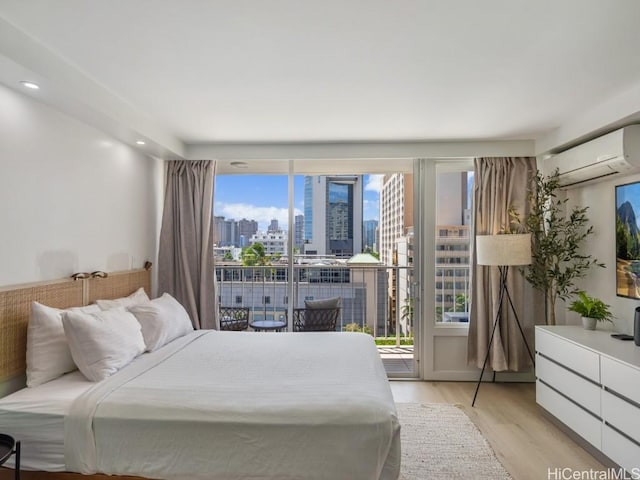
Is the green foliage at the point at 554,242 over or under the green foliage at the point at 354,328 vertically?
over

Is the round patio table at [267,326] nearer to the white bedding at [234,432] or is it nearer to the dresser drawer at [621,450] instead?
the white bedding at [234,432]

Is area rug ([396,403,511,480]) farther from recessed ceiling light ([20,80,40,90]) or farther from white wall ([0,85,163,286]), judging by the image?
recessed ceiling light ([20,80,40,90])

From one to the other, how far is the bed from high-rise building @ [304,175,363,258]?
2725mm

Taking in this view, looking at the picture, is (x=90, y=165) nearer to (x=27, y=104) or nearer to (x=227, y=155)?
(x=27, y=104)

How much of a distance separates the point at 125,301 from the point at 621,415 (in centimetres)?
367

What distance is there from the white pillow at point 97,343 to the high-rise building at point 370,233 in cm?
310

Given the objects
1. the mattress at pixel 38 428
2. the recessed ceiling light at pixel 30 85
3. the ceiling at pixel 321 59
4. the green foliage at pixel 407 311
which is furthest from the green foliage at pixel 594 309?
the recessed ceiling light at pixel 30 85

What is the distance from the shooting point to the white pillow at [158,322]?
10.0 feet

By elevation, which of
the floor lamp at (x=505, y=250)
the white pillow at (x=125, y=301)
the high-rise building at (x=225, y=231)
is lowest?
the white pillow at (x=125, y=301)

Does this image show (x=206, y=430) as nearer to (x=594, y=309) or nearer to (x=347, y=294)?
(x=594, y=309)

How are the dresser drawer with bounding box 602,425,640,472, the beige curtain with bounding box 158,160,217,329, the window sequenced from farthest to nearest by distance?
the window
the beige curtain with bounding box 158,160,217,329
the dresser drawer with bounding box 602,425,640,472

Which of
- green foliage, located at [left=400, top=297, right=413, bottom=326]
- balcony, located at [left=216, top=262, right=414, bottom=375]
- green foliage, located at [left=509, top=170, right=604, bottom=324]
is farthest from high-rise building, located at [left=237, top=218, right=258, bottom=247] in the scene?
green foliage, located at [left=509, top=170, right=604, bottom=324]

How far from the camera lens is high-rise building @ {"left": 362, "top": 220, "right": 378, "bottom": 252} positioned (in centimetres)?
500

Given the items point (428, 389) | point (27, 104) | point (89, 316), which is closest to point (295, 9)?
point (27, 104)
